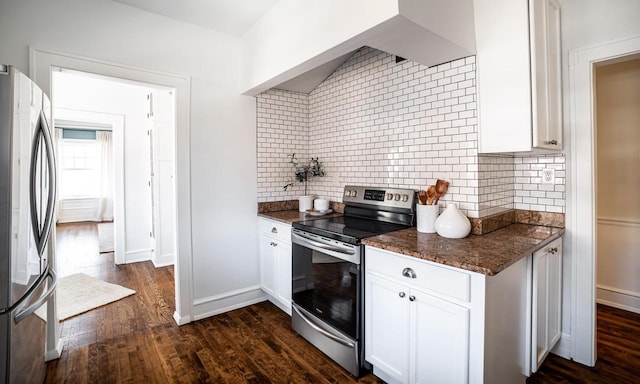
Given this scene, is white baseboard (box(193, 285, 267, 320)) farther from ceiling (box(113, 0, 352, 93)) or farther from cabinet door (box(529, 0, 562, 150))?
cabinet door (box(529, 0, 562, 150))

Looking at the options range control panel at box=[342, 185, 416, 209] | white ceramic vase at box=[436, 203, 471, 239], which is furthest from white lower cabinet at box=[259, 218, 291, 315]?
white ceramic vase at box=[436, 203, 471, 239]

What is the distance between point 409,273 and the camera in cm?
165

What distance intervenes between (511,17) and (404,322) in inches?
74.7

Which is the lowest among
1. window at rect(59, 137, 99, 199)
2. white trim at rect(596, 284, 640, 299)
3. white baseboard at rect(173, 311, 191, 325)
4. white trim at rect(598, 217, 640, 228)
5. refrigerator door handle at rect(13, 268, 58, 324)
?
white baseboard at rect(173, 311, 191, 325)

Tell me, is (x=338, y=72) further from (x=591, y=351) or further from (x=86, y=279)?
(x=86, y=279)

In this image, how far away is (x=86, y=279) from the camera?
383cm

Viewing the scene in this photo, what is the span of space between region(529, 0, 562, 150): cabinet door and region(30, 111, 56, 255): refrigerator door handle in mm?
2721

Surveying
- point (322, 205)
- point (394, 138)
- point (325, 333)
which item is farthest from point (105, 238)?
point (394, 138)

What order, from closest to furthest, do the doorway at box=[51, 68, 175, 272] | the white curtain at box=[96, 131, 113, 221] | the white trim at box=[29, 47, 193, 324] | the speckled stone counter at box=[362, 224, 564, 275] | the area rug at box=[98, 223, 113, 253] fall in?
1. the speckled stone counter at box=[362, 224, 564, 275]
2. the white trim at box=[29, 47, 193, 324]
3. the doorway at box=[51, 68, 175, 272]
4. the area rug at box=[98, 223, 113, 253]
5. the white curtain at box=[96, 131, 113, 221]

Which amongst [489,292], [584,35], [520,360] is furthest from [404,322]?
[584,35]

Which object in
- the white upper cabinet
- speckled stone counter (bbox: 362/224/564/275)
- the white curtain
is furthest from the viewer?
the white curtain

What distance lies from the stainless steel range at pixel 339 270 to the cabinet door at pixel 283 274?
146 millimetres

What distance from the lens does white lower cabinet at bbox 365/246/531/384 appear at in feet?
4.65

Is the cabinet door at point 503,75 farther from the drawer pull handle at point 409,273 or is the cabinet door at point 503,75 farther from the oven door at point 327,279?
the oven door at point 327,279
